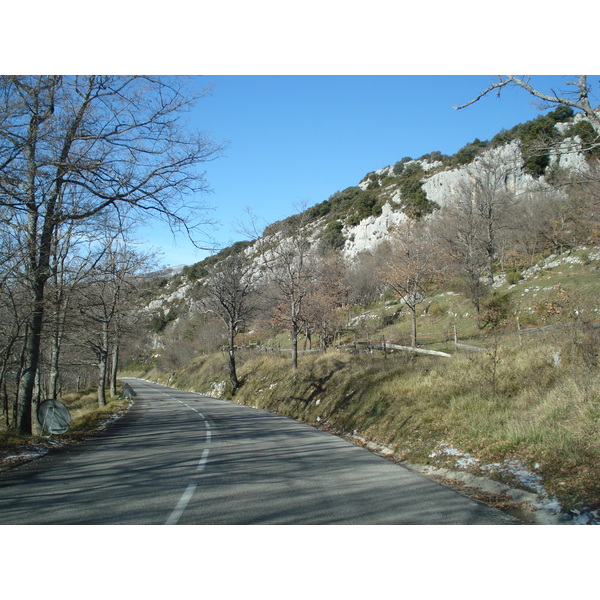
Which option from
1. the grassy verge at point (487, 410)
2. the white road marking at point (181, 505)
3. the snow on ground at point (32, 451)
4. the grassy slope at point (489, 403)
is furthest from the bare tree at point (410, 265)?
the white road marking at point (181, 505)

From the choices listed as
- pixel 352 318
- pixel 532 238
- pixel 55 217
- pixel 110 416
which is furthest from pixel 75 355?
pixel 532 238

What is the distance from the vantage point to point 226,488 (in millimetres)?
6465

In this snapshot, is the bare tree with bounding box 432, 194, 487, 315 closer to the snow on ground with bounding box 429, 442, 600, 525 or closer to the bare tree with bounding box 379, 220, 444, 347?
the bare tree with bounding box 379, 220, 444, 347

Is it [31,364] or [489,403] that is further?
[31,364]

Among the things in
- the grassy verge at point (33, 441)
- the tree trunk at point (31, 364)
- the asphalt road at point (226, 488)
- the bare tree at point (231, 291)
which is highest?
the bare tree at point (231, 291)

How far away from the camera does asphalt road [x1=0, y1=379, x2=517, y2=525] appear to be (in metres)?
5.22

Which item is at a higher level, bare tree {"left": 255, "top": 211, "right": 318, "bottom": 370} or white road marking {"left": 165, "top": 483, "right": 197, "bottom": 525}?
bare tree {"left": 255, "top": 211, "right": 318, "bottom": 370}

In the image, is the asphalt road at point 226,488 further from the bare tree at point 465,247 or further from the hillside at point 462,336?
the bare tree at point 465,247

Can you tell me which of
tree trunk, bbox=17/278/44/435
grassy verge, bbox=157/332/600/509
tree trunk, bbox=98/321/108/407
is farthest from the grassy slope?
tree trunk, bbox=98/321/108/407

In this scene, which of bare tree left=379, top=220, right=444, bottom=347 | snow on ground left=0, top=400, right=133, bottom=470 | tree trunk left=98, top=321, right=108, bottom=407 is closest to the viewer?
snow on ground left=0, top=400, right=133, bottom=470

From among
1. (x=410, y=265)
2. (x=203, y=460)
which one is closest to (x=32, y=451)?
(x=203, y=460)

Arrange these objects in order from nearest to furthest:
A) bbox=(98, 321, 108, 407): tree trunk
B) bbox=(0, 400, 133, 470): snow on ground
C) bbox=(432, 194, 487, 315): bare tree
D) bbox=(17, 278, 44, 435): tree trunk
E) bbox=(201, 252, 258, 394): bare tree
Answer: bbox=(0, 400, 133, 470): snow on ground
bbox=(17, 278, 44, 435): tree trunk
bbox=(98, 321, 108, 407): tree trunk
bbox=(201, 252, 258, 394): bare tree
bbox=(432, 194, 487, 315): bare tree

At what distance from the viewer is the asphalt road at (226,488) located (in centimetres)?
522

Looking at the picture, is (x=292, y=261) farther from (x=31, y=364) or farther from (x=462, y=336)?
(x=31, y=364)
